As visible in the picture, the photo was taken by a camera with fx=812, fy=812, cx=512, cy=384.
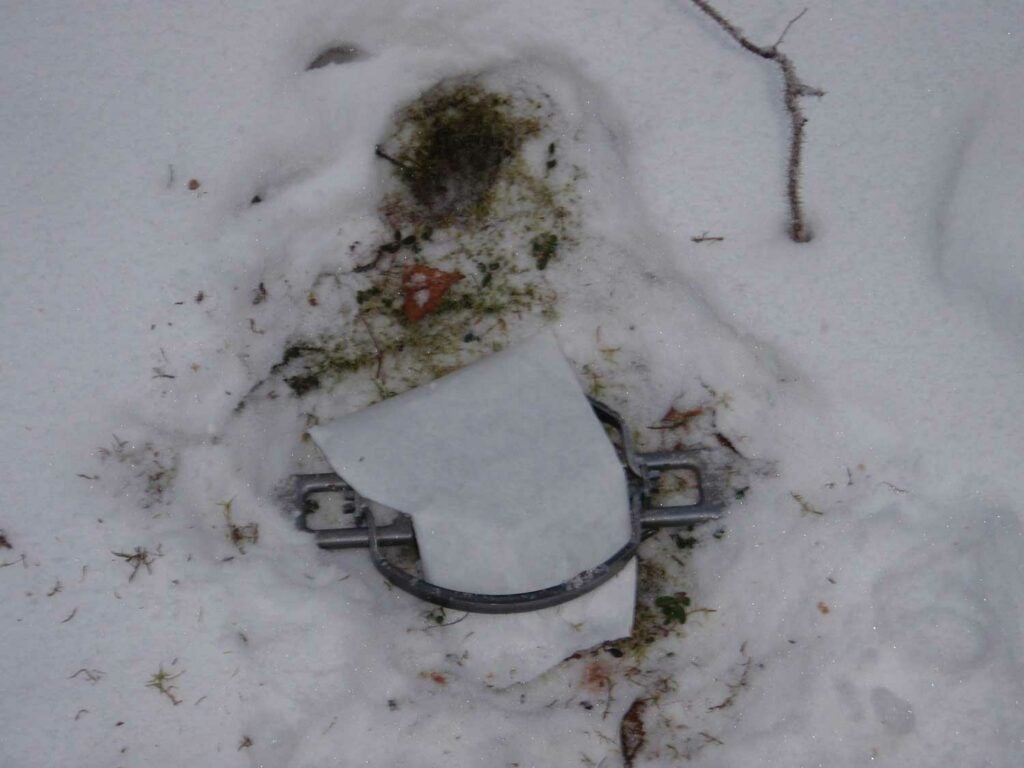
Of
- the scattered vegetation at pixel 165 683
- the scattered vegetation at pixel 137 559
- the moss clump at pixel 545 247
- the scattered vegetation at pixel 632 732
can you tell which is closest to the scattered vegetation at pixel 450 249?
the moss clump at pixel 545 247

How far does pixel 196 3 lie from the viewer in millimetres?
1447

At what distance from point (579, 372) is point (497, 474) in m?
0.29

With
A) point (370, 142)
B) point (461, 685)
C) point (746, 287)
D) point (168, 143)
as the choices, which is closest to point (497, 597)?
point (461, 685)

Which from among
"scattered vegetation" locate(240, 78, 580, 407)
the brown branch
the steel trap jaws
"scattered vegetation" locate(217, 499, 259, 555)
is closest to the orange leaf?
"scattered vegetation" locate(240, 78, 580, 407)

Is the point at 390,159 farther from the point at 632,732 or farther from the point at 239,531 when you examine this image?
the point at 632,732

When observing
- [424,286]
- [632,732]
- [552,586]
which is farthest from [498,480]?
[632,732]

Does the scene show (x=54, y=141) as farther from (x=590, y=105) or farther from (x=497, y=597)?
(x=497, y=597)

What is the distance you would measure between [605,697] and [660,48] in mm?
1165

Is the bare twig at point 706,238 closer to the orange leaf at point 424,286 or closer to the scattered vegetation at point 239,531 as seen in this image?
the orange leaf at point 424,286

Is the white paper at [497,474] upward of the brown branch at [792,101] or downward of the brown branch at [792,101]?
downward

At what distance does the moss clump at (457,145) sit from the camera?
1.50 meters

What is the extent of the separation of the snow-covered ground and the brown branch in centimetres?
2

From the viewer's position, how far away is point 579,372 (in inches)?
58.6

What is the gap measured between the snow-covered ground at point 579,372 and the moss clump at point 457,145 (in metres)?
0.04
